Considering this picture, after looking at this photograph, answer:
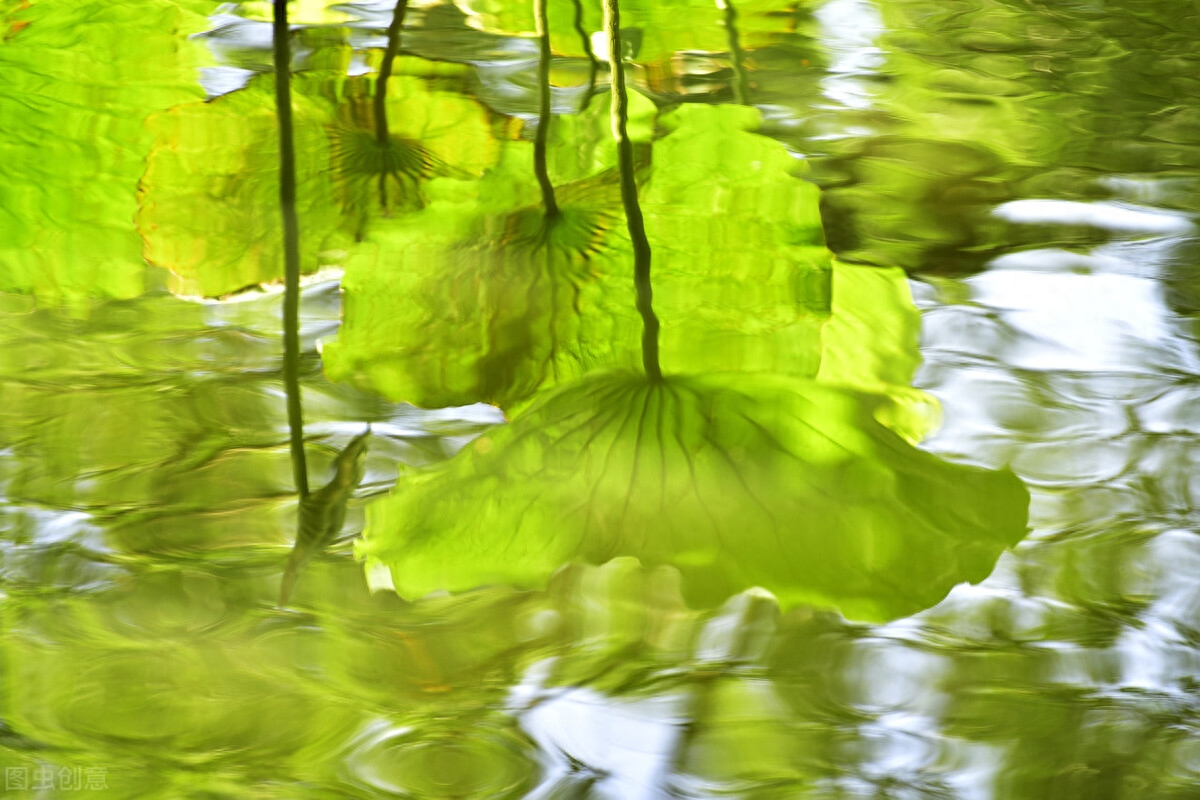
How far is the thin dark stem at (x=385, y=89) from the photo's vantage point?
289 mm

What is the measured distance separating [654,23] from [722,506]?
0.95ft

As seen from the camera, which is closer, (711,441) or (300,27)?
(711,441)

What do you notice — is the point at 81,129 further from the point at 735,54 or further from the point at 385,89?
the point at 735,54

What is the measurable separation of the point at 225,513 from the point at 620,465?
0.24 ft

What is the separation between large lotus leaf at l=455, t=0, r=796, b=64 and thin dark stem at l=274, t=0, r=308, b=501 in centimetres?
10

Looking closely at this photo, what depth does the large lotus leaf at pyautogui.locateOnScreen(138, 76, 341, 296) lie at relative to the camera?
25cm

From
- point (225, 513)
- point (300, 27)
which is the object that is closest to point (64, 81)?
point (300, 27)

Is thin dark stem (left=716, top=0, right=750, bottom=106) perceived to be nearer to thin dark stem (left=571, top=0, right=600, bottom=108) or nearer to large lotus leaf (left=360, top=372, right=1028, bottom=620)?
thin dark stem (left=571, top=0, right=600, bottom=108)

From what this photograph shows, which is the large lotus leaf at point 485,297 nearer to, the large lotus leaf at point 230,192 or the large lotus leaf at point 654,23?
the large lotus leaf at point 230,192

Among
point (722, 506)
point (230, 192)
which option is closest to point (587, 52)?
point (230, 192)

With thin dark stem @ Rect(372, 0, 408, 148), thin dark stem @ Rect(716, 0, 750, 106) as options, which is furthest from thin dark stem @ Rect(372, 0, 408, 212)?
thin dark stem @ Rect(716, 0, 750, 106)

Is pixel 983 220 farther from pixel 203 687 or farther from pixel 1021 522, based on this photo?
pixel 203 687

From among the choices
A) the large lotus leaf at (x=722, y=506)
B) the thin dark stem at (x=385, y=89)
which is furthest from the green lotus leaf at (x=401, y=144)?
the large lotus leaf at (x=722, y=506)

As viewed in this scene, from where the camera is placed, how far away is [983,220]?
272 mm
